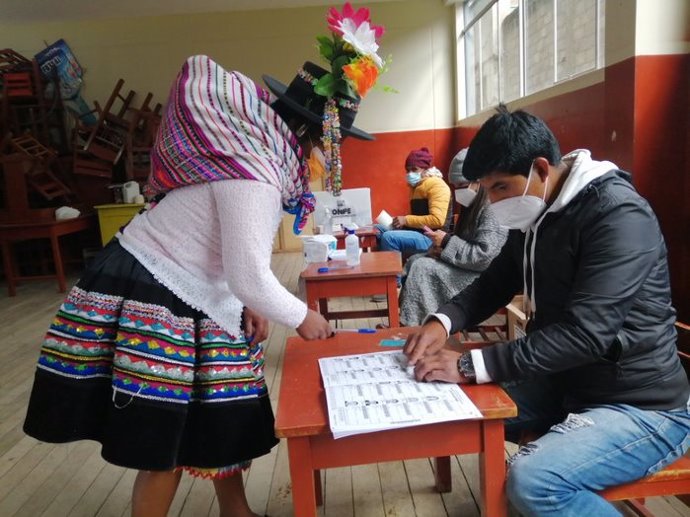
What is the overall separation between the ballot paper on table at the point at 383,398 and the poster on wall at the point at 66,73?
7089mm

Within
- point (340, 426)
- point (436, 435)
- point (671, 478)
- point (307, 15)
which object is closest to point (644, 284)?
point (671, 478)

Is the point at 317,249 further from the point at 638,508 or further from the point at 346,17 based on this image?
the point at 638,508

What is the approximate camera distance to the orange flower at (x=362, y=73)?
1296 millimetres

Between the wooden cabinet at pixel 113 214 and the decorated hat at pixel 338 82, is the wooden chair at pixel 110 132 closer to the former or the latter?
the wooden cabinet at pixel 113 214

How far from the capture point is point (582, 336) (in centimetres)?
109

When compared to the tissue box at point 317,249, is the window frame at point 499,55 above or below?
above

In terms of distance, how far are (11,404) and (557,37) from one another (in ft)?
13.8

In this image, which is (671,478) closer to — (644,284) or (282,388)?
(644,284)

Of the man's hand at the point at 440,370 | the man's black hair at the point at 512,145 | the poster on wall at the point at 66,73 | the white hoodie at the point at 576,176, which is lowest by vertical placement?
the man's hand at the point at 440,370

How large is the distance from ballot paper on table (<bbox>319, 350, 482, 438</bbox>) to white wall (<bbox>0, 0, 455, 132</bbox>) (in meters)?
6.25

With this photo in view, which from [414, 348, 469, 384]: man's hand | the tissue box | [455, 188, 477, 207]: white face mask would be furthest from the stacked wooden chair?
[414, 348, 469, 384]: man's hand

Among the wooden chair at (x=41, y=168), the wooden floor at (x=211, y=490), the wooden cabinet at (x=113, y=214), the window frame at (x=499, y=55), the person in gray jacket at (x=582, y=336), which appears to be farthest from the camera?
the wooden cabinet at (x=113, y=214)

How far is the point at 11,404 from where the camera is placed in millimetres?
2850

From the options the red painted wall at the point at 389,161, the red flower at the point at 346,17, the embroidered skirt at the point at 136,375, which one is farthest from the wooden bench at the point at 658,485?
the red painted wall at the point at 389,161
